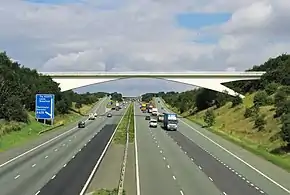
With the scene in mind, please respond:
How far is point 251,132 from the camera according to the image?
82500mm

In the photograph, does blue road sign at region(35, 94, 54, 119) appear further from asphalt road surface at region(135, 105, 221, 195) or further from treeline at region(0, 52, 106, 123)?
asphalt road surface at region(135, 105, 221, 195)

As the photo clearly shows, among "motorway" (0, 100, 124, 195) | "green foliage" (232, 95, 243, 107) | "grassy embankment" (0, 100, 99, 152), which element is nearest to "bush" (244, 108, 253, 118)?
"green foliage" (232, 95, 243, 107)

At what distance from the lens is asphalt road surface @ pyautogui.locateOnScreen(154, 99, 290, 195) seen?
34281 mm

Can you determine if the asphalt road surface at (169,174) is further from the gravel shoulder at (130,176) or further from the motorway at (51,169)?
the motorway at (51,169)

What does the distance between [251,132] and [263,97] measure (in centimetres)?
2634

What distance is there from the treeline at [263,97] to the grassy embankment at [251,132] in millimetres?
1291

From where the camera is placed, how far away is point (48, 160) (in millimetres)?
49156

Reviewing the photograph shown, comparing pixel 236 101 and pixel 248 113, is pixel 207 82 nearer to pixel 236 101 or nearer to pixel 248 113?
pixel 236 101

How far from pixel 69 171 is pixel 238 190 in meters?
13.6

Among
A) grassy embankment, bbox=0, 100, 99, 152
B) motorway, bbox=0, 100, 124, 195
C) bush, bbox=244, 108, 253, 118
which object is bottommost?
grassy embankment, bbox=0, 100, 99, 152

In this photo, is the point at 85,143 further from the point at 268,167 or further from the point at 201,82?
the point at 201,82

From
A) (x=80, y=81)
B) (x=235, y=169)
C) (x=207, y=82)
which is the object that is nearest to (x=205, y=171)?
(x=235, y=169)

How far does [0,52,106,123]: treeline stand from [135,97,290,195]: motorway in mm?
30861

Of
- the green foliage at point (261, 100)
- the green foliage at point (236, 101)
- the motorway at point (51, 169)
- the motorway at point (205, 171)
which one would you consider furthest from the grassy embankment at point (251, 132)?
the motorway at point (51, 169)
